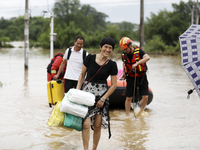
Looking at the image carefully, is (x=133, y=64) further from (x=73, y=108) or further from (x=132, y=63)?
(x=73, y=108)

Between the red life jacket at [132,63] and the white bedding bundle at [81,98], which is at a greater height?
the red life jacket at [132,63]

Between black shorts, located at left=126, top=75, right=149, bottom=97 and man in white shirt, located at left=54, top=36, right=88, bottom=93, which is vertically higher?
man in white shirt, located at left=54, top=36, right=88, bottom=93

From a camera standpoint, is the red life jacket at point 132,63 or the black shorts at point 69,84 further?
the red life jacket at point 132,63

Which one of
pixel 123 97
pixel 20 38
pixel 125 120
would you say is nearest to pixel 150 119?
pixel 125 120

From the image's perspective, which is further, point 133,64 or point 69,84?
point 133,64

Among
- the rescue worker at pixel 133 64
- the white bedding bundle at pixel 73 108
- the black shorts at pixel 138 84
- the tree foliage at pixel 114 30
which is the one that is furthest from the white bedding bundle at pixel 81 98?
the tree foliage at pixel 114 30

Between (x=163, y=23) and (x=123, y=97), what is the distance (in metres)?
58.3

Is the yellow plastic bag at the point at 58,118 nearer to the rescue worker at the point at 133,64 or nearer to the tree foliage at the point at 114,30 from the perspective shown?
the rescue worker at the point at 133,64

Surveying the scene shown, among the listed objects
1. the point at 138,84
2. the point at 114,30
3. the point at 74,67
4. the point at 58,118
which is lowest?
the point at 58,118

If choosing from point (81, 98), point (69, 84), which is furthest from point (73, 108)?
point (69, 84)

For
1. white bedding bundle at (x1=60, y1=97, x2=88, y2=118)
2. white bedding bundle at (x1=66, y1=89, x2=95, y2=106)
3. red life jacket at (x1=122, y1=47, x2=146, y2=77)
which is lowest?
white bedding bundle at (x1=60, y1=97, x2=88, y2=118)

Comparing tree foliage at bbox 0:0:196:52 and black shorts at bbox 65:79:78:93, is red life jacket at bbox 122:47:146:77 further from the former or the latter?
tree foliage at bbox 0:0:196:52

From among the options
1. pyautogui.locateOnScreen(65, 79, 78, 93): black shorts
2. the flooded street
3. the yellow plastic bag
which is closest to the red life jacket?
the flooded street

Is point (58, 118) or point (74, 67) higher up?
point (74, 67)
